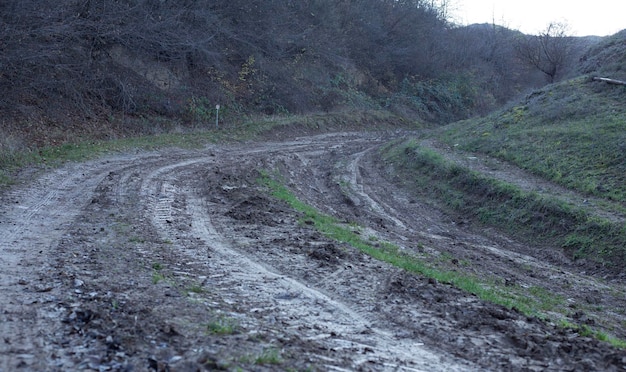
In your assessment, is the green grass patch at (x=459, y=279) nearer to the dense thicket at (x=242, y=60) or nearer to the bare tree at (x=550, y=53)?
the dense thicket at (x=242, y=60)

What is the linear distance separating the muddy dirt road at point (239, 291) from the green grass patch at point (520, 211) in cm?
76

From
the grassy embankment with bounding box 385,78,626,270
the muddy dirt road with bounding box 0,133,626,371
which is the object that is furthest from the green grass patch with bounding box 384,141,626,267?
the muddy dirt road with bounding box 0,133,626,371

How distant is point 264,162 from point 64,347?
16587 mm

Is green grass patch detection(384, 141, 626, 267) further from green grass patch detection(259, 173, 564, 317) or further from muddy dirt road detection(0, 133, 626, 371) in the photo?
green grass patch detection(259, 173, 564, 317)

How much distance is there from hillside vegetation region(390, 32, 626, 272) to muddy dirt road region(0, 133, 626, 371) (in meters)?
1.09

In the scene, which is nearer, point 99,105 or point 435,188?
point 435,188

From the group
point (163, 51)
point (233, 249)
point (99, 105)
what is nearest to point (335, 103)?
point (163, 51)

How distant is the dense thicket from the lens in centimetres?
2262

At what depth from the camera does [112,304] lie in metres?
6.09

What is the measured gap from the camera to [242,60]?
124ft

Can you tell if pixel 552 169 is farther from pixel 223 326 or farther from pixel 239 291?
pixel 223 326

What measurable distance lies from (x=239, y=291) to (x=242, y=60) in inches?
1263

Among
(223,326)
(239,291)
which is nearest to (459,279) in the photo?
(239,291)

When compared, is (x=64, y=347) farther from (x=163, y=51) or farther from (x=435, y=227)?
(x=163, y=51)
